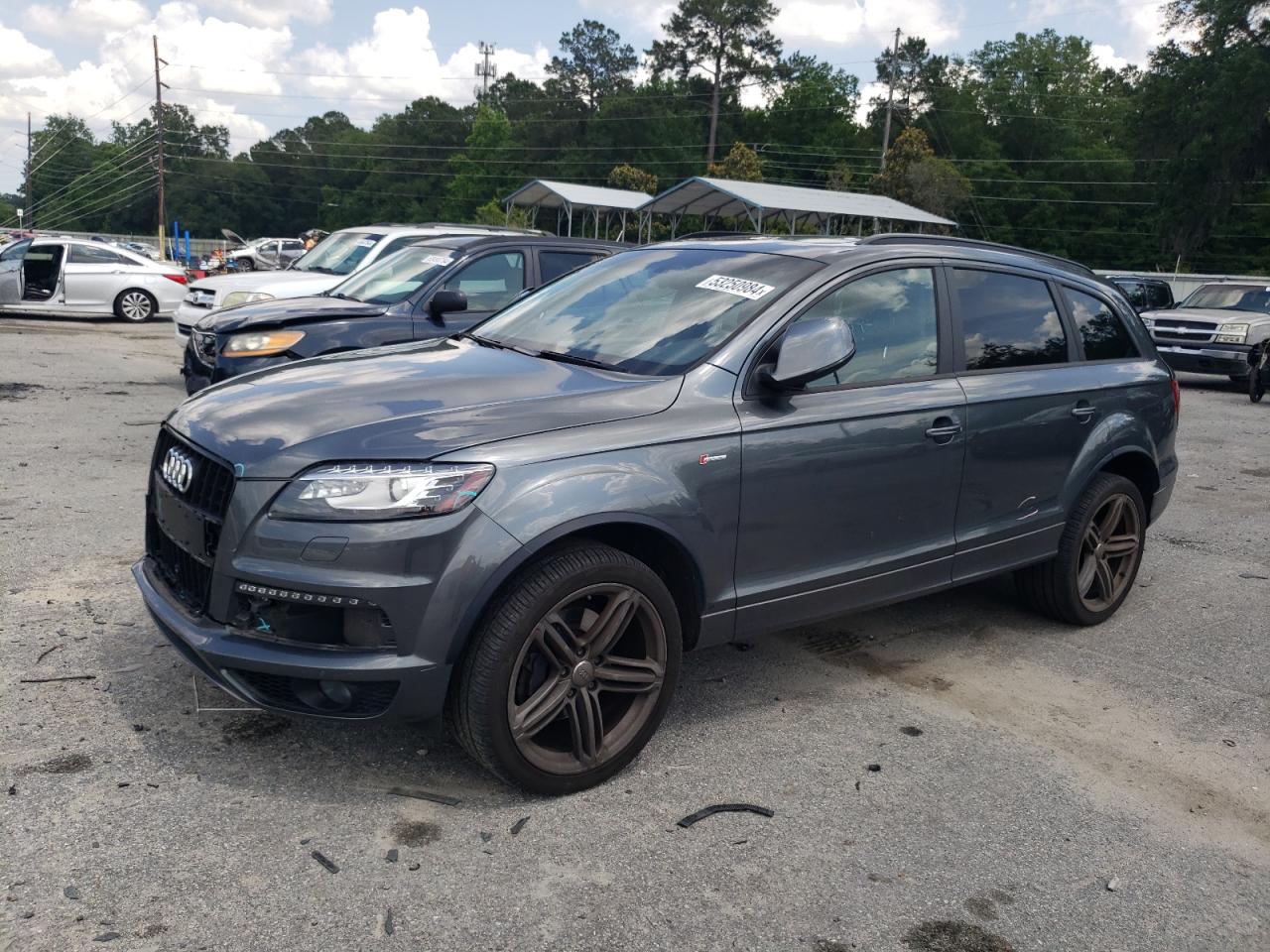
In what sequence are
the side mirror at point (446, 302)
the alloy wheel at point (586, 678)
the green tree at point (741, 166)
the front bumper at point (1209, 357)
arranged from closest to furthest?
the alloy wheel at point (586, 678) → the side mirror at point (446, 302) → the front bumper at point (1209, 357) → the green tree at point (741, 166)

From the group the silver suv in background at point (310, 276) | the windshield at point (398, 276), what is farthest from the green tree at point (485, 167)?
the windshield at point (398, 276)

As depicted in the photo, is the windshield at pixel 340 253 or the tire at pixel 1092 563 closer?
the tire at pixel 1092 563

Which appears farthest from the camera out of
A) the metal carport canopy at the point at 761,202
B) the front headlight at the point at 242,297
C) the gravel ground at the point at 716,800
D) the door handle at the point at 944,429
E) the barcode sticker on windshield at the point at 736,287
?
the metal carport canopy at the point at 761,202

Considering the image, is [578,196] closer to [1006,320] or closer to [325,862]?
[1006,320]

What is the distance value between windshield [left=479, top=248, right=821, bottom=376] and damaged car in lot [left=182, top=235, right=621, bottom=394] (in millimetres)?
2615

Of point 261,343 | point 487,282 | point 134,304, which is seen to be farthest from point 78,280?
point 487,282

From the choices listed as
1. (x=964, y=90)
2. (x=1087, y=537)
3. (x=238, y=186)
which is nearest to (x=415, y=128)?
(x=238, y=186)

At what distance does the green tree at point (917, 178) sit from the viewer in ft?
196

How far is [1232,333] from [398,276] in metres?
13.1

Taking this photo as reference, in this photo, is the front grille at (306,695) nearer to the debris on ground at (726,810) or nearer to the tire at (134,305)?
the debris on ground at (726,810)

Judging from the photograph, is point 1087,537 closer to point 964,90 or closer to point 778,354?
point 778,354

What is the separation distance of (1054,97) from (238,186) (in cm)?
8251

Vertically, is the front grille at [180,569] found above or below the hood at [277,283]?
below

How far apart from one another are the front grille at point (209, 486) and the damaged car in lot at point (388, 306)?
378cm
